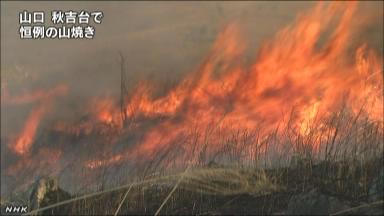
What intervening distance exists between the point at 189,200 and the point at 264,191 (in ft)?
2.74

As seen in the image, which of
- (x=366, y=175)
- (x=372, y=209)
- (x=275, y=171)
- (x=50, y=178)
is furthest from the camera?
(x=50, y=178)

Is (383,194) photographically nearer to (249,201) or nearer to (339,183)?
(339,183)

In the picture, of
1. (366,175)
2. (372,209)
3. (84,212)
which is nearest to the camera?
(372,209)

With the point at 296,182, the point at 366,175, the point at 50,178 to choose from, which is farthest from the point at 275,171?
the point at 50,178

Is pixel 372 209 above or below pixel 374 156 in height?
below

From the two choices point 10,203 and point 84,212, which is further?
point 10,203

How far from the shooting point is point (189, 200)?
23.8 feet

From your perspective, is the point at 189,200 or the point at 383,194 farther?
the point at 189,200

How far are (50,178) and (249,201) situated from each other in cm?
292

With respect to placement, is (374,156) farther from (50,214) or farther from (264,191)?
(50,214)

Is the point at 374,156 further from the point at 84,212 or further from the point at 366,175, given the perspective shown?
the point at 84,212

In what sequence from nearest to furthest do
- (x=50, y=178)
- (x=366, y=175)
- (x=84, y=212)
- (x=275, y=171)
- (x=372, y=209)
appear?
(x=372, y=209) → (x=366, y=175) → (x=275, y=171) → (x=84, y=212) → (x=50, y=178)

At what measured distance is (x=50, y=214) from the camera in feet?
26.1

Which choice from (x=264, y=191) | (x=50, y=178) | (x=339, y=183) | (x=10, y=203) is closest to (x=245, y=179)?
(x=264, y=191)
